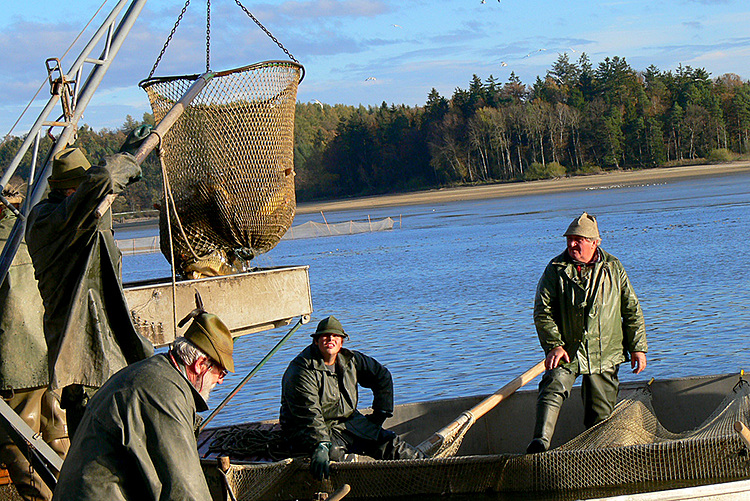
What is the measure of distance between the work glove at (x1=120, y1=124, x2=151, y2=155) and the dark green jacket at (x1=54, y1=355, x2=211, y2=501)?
243 cm

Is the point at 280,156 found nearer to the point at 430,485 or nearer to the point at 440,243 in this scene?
the point at 430,485

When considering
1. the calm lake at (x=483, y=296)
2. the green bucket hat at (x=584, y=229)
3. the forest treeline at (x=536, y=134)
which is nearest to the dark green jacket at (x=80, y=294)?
the calm lake at (x=483, y=296)

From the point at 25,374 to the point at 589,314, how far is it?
3.76m

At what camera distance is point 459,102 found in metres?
98.8

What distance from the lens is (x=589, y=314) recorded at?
6.28 meters

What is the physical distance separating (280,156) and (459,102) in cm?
9239

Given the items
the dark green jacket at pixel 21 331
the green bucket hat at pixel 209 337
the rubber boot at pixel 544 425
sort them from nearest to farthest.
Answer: the green bucket hat at pixel 209 337 → the dark green jacket at pixel 21 331 → the rubber boot at pixel 544 425

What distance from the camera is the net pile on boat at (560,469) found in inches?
219

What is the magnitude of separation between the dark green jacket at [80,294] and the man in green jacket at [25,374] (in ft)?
2.66

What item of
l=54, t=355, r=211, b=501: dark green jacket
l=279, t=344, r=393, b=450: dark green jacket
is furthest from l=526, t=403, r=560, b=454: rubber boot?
l=54, t=355, r=211, b=501: dark green jacket

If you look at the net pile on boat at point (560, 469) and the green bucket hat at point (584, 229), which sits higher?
the green bucket hat at point (584, 229)

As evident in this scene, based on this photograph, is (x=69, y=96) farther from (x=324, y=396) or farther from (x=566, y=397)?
(x=566, y=397)

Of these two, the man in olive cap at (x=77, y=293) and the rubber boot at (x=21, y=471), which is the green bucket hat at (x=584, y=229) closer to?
the man in olive cap at (x=77, y=293)

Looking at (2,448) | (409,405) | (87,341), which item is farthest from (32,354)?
(409,405)
